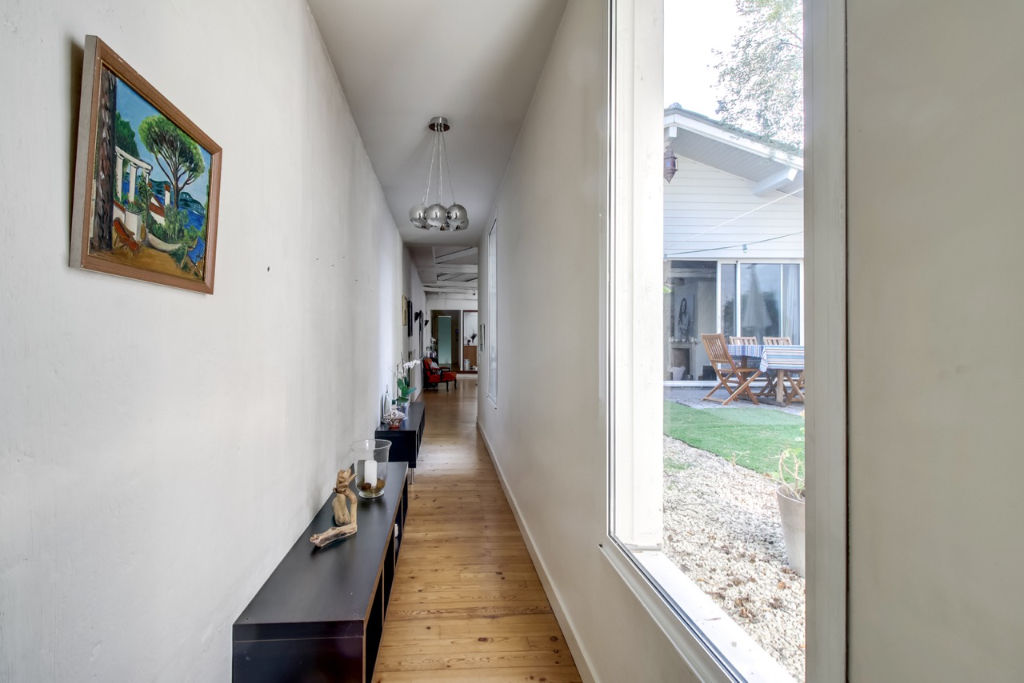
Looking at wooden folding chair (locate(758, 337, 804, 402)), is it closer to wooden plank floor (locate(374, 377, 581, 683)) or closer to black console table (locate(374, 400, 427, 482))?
wooden plank floor (locate(374, 377, 581, 683))

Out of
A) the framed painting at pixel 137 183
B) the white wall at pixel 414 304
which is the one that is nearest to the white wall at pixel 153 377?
the framed painting at pixel 137 183

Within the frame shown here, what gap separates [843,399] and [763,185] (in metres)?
0.54

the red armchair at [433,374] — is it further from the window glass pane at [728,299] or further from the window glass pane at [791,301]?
the window glass pane at [791,301]

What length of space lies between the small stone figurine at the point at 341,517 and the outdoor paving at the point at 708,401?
152 centimetres

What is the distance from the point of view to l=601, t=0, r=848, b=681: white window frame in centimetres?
67

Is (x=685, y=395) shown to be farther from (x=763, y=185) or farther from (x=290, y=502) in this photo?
(x=290, y=502)

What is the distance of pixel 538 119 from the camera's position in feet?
9.17

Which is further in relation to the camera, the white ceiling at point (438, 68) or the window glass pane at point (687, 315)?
the white ceiling at point (438, 68)

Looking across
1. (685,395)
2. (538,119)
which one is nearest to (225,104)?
(685,395)

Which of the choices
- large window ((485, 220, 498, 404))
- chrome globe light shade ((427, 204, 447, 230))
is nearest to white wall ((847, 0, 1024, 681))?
chrome globe light shade ((427, 204, 447, 230))

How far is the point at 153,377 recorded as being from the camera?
3.09 ft

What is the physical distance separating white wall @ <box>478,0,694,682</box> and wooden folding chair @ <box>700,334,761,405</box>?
45cm

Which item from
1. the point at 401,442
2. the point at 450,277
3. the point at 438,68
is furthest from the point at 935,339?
the point at 450,277

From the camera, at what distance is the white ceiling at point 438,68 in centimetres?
212
